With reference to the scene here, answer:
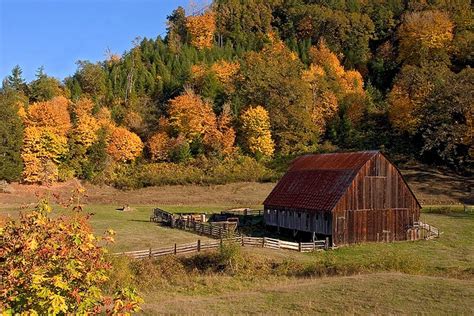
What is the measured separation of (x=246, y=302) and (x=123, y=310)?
13911 millimetres

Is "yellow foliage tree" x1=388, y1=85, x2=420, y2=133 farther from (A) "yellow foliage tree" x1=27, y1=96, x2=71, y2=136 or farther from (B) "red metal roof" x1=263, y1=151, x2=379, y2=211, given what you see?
(A) "yellow foliage tree" x1=27, y1=96, x2=71, y2=136

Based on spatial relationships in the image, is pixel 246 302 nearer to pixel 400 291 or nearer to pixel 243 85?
pixel 400 291

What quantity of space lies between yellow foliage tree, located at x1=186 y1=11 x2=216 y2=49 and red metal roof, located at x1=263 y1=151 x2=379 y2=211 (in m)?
87.1

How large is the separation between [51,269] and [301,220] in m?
37.9

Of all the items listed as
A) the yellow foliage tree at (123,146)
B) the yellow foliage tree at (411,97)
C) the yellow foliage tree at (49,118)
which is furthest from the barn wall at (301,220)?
the yellow foliage tree at (49,118)

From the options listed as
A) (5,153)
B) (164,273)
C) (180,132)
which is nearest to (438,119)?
(180,132)

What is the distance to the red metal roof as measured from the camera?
43875 millimetres

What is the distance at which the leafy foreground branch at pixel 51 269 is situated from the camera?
886 cm

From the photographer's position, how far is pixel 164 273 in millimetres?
31734

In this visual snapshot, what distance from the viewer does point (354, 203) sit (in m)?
43.4

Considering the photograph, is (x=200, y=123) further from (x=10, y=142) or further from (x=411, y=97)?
(x=411, y=97)

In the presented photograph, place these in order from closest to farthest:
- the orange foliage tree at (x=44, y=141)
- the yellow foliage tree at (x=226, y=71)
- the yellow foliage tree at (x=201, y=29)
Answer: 1. the orange foliage tree at (x=44, y=141)
2. the yellow foliage tree at (x=226, y=71)
3. the yellow foliage tree at (x=201, y=29)

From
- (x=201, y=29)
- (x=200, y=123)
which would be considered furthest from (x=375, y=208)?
(x=201, y=29)

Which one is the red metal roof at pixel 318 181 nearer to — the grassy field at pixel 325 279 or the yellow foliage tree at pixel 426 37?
the grassy field at pixel 325 279
